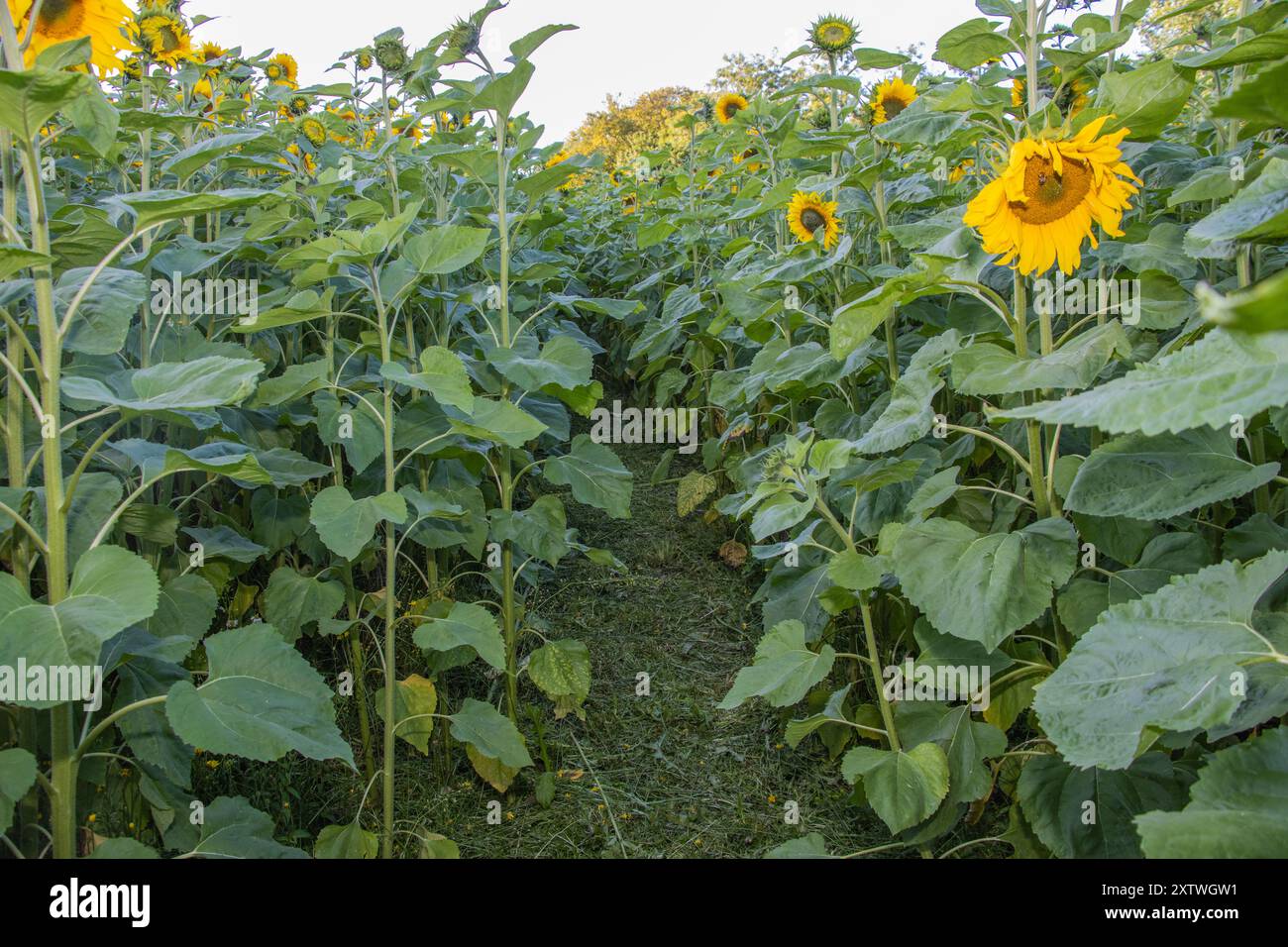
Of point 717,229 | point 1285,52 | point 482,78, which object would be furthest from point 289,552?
point 717,229

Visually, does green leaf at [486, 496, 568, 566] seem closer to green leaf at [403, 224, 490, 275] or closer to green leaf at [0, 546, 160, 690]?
green leaf at [403, 224, 490, 275]

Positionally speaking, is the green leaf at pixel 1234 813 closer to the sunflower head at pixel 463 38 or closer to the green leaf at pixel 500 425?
the green leaf at pixel 500 425

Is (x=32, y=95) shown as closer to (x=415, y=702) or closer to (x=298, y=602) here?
(x=298, y=602)

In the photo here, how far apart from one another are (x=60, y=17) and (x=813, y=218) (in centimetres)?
259

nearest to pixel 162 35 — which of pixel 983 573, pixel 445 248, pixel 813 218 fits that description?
pixel 445 248

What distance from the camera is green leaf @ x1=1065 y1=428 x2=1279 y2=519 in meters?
1.59

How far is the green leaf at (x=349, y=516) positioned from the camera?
2.02 meters

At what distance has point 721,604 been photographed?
12.6 feet

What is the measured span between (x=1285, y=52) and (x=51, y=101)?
5.81 feet

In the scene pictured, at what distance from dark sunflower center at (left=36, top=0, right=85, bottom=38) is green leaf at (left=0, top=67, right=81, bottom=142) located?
700mm

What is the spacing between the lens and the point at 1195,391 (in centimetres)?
82

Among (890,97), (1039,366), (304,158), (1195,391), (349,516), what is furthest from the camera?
(304,158)

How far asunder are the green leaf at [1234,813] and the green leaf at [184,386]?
1456 mm
